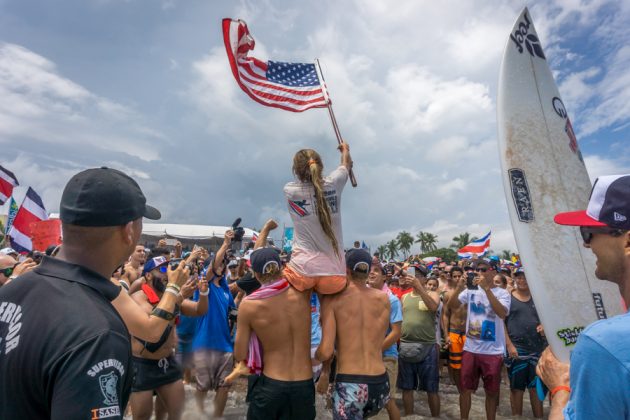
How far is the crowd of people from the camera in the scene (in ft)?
3.36

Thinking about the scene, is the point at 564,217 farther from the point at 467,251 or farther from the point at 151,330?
the point at 467,251

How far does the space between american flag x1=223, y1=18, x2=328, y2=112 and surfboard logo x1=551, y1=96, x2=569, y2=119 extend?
2.41 m

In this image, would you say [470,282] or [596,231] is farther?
[470,282]

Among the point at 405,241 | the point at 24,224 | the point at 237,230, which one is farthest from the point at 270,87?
the point at 405,241

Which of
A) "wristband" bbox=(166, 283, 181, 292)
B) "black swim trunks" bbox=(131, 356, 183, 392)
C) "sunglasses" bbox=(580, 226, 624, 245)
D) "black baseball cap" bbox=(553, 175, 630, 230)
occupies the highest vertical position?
"black baseball cap" bbox=(553, 175, 630, 230)

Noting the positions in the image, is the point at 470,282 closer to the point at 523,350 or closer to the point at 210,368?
the point at 523,350

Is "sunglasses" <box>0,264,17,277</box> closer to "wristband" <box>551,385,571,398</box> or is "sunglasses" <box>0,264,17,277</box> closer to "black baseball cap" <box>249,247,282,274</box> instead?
"black baseball cap" <box>249,247,282,274</box>

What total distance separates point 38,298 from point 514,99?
3.81 m

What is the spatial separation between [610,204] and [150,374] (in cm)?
397

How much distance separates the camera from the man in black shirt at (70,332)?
3.22ft

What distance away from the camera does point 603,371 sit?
1.03 m

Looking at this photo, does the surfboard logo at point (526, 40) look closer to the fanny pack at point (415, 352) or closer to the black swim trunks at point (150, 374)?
the fanny pack at point (415, 352)

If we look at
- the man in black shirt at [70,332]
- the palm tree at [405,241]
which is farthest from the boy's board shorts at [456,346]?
the palm tree at [405,241]

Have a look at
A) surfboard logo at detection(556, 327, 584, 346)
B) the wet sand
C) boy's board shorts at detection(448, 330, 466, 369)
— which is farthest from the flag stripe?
boy's board shorts at detection(448, 330, 466, 369)
